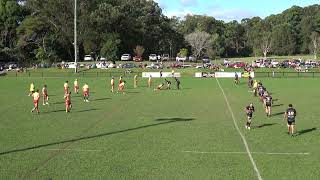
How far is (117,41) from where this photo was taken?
3684 inches

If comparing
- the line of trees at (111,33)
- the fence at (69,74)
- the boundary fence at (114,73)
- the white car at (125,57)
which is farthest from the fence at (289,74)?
the white car at (125,57)

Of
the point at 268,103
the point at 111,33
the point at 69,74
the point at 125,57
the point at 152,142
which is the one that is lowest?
the point at 152,142

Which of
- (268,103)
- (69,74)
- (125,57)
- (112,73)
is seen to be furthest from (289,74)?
(268,103)

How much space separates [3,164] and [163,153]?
19.0ft

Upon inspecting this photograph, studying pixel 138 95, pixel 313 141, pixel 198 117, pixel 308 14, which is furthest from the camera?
pixel 308 14

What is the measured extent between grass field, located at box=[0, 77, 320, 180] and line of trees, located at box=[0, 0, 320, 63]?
2236 inches

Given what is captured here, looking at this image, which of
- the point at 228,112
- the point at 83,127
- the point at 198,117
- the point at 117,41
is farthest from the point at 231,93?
the point at 117,41

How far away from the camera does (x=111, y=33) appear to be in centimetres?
9594

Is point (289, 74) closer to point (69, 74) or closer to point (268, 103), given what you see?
point (69, 74)

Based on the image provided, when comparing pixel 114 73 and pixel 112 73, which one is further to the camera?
pixel 114 73

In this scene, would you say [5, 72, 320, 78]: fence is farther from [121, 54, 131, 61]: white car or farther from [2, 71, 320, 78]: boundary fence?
[121, 54, 131, 61]: white car

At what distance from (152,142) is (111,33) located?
76.1m

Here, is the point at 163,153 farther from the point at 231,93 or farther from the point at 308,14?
the point at 308,14

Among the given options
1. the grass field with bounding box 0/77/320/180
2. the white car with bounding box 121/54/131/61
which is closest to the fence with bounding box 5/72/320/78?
the white car with bounding box 121/54/131/61
